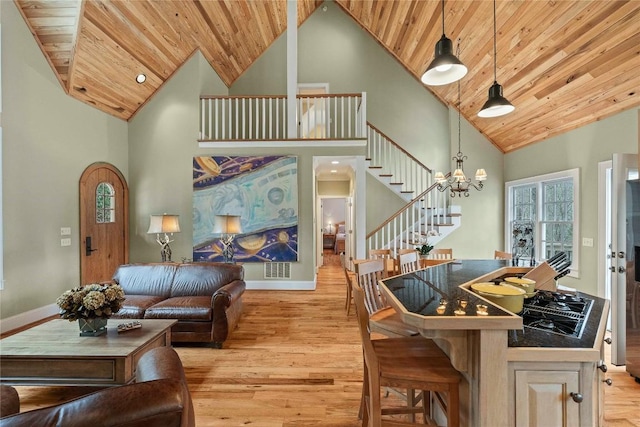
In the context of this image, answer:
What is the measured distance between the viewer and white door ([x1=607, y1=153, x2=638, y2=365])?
8.21 ft

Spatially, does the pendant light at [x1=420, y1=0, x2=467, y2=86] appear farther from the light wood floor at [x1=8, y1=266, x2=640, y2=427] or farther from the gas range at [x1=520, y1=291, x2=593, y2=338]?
the light wood floor at [x1=8, y1=266, x2=640, y2=427]

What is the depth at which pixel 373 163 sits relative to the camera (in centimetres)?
635

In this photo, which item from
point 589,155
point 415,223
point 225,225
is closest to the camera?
point 589,155

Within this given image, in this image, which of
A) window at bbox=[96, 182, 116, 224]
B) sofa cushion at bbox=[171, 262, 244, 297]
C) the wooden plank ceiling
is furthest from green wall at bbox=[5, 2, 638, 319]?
sofa cushion at bbox=[171, 262, 244, 297]

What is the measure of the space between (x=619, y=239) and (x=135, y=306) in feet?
15.0

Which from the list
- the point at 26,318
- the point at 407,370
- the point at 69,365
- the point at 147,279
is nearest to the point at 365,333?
the point at 407,370

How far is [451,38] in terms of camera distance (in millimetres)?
4781

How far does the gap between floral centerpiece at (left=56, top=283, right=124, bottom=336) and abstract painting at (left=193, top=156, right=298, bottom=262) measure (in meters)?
3.13

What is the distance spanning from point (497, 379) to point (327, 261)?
804 cm

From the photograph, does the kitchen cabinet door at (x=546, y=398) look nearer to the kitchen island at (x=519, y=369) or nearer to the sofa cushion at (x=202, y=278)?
the kitchen island at (x=519, y=369)

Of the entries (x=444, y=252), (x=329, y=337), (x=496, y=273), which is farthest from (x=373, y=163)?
(x=496, y=273)

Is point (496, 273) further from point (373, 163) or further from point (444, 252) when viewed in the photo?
point (373, 163)

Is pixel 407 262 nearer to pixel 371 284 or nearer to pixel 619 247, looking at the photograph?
pixel 371 284

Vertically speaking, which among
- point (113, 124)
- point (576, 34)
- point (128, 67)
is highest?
point (128, 67)
